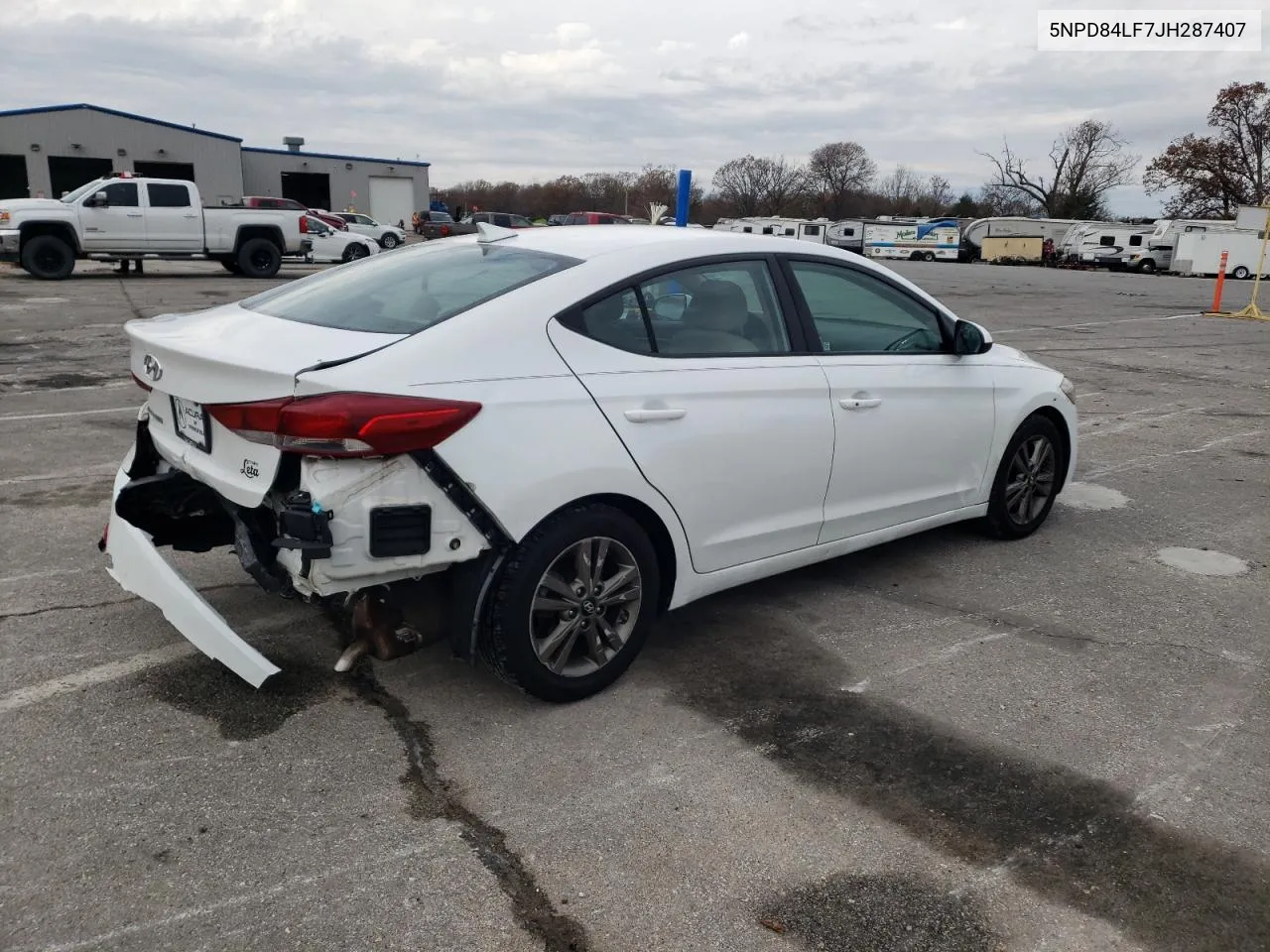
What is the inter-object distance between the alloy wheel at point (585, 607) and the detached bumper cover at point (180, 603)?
887mm

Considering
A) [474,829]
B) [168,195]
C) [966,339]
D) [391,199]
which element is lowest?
[474,829]

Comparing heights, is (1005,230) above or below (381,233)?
above

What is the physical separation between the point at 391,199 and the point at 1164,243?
39.9 meters

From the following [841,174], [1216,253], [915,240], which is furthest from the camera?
[841,174]

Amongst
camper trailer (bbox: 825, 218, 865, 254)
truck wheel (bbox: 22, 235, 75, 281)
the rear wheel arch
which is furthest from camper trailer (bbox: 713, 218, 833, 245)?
the rear wheel arch

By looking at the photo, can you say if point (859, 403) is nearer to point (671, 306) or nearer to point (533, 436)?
point (671, 306)

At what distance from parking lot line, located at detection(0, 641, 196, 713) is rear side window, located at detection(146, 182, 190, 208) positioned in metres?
21.1

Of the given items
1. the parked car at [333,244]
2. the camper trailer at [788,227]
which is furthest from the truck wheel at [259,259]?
the camper trailer at [788,227]

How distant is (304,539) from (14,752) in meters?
1.16

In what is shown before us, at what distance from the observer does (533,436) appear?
10.6ft

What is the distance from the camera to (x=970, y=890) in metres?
2.67

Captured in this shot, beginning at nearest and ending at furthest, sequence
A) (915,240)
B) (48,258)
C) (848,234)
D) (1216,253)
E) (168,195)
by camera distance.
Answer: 1. (48,258)
2. (168,195)
3. (1216,253)
4. (915,240)
5. (848,234)

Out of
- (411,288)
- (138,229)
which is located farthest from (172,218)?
(411,288)

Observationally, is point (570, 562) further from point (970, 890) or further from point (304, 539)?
point (970, 890)
